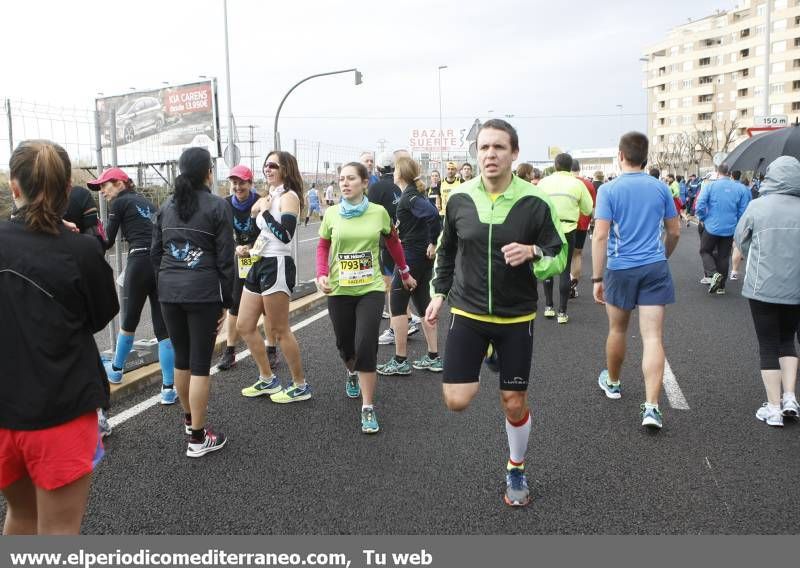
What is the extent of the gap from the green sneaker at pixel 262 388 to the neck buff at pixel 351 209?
1.65 meters

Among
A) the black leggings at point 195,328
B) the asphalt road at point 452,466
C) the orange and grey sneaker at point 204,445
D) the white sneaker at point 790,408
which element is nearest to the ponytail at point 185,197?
the black leggings at point 195,328

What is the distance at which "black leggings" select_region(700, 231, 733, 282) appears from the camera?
35.6 feet

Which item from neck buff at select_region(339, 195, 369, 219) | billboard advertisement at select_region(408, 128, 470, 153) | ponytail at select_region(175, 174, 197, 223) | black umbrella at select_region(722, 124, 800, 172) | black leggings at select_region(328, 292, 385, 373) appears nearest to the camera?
ponytail at select_region(175, 174, 197, 223)

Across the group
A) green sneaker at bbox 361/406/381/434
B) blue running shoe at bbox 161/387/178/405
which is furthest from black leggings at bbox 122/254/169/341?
green sneaker at bbox 361/406/381/434

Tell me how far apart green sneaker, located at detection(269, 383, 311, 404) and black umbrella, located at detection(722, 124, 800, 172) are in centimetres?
730

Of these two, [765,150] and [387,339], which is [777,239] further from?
[765,150]

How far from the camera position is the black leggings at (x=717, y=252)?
10858mm

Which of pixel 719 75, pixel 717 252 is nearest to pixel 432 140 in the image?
pixel 719 75

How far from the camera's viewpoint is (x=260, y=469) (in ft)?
13.5

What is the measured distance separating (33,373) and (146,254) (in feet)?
10.5

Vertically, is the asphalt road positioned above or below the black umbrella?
below

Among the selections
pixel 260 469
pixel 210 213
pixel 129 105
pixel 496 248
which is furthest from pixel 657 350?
pixel 129 105

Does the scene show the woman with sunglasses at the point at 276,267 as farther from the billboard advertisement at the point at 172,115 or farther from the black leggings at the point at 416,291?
the billboard advertisement at the point at 172,115

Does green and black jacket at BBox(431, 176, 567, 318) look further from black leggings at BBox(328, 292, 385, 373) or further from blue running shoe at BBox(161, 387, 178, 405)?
blue running shoe at BBox(161, 387, 178, 405)
